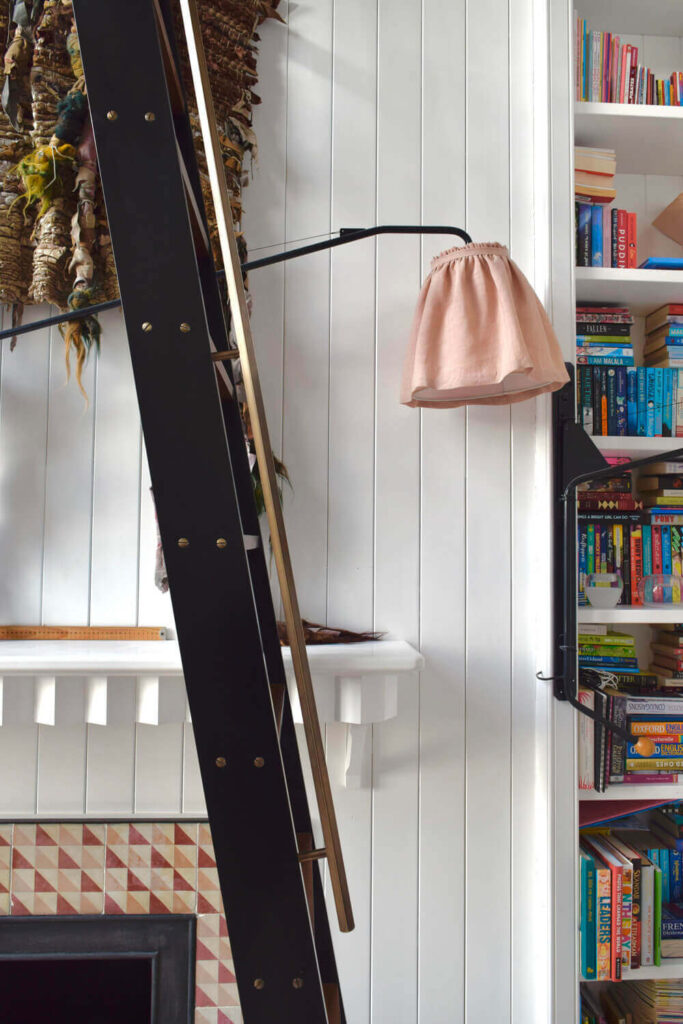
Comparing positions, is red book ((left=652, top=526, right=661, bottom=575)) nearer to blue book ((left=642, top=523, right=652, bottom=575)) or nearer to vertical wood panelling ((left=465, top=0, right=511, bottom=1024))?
blue book ((left=642, top=523, right=652, bottom=575))

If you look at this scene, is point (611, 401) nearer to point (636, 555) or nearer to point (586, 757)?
point (636, 555)

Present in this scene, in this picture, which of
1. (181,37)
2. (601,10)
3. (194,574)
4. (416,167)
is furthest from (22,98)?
(601,10)

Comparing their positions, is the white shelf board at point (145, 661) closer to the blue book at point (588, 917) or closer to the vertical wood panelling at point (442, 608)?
the vertical wood panelling at point (442, 608)

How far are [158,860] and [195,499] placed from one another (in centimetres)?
111

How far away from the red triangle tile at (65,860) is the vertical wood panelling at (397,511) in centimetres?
64

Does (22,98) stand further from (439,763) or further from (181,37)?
(439,763)

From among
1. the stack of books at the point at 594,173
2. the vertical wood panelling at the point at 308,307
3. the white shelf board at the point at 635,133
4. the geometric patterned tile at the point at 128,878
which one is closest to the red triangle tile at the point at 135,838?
the geometric patterned tile at the point at 128,878

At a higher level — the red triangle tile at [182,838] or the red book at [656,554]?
the red book at [656,554]

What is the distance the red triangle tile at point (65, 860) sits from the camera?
146 cm

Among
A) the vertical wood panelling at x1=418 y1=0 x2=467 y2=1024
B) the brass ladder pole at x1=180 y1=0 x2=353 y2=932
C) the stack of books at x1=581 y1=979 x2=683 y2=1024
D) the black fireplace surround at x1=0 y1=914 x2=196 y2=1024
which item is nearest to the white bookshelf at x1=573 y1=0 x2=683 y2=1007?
the stack of books at x1=581 y1=979 x2=683 y2=1024

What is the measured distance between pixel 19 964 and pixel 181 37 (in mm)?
2014

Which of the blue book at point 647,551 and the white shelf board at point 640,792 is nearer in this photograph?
the white shelf board at point 640,792

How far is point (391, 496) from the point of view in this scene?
1563 millimetres

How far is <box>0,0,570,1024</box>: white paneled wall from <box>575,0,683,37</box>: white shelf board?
0.75 ft
